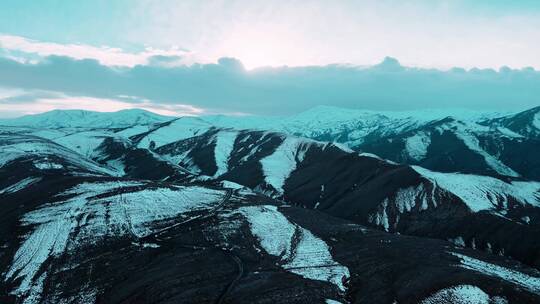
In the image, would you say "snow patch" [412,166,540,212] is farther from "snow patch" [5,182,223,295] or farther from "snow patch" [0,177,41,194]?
"snow patch" [0,177,41,194]

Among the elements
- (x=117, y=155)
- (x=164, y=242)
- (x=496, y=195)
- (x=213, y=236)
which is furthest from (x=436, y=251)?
(x=117, y=155)

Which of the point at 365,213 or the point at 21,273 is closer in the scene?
the point at 21,273

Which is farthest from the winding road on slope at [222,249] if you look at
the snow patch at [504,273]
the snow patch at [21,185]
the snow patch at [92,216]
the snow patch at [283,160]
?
the snow patch at [283,160]

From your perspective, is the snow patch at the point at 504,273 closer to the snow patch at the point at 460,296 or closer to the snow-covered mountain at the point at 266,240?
the snow-covered mountain at the point at 266,240

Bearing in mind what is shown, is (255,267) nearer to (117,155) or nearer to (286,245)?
(286,245)

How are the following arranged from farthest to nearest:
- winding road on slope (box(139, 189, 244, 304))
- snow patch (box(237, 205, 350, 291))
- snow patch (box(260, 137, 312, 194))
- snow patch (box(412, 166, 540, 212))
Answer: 1. snow patch (box(260, 137, 312, 194))
2. snow patch (box(412, 166, 540, 212))
3. snow patch (box(237, 205, 350, 291))
4. winding road on slope (box(139, 189, 244, 304))

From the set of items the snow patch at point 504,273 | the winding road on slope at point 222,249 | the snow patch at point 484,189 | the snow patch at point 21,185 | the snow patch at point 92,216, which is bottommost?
the snow patch at point 484,189

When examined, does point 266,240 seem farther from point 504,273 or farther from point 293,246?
point 504,273

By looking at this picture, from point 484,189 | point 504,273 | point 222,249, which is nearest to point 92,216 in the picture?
point 222,249

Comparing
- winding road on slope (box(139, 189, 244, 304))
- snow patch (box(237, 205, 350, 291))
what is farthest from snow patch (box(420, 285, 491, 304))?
winding road on slope (box(139, 189, 244, 304))

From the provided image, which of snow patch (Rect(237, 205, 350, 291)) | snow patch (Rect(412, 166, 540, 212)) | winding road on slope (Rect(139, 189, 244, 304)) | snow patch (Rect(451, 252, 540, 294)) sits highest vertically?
winding road on slope (Rect(139, 189, 244, 304))

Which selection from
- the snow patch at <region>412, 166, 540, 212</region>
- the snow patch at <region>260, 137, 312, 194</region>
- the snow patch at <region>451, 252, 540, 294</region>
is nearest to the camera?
the snow patch at <region>451, 252, 540, 294</region>
